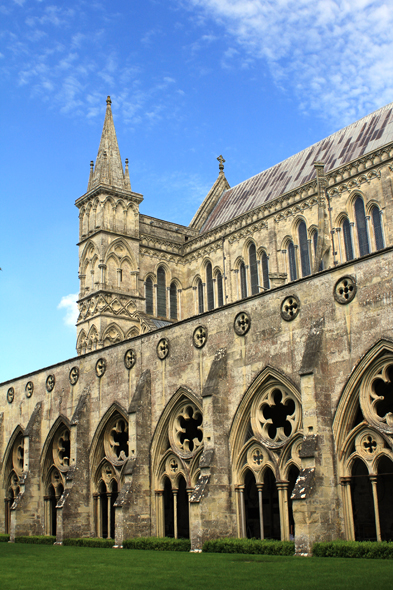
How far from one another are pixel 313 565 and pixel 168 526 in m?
15.6

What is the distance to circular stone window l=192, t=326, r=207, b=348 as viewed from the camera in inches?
960

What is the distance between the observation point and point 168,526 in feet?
95.3

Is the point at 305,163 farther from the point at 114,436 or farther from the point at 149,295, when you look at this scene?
the point at 114,436

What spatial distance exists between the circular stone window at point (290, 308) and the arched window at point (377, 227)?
14143mm

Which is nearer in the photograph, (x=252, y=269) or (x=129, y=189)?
(x=252, y=269)

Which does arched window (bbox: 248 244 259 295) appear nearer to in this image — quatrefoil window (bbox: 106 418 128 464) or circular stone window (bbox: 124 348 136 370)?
circular stone window (bbox: 124 348 136 370)

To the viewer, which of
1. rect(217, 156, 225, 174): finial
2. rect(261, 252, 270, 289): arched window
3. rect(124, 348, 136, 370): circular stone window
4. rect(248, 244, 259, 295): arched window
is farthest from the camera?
rect(217, 156, 225, 174): finial

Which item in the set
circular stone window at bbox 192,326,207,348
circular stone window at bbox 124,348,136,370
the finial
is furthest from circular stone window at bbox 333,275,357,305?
the finial

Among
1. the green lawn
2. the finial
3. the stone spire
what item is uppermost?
the finial

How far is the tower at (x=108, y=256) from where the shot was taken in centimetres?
4200

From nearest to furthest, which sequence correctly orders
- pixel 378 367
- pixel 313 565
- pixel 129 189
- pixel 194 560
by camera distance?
1. pixel 313 565
2. pixel 194 560
3. pixel 378 367
4. pixel 129 189

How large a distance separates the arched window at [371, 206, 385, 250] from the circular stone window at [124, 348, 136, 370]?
1434cm

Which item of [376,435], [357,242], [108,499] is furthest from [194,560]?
[357,242]

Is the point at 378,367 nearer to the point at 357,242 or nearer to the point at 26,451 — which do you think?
the point at 357,242
